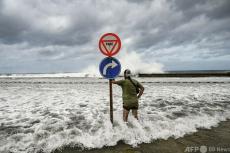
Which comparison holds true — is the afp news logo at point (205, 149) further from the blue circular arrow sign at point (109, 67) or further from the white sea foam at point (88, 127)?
the blue circular arrow sign at point (109, 67)

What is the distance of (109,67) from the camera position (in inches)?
238

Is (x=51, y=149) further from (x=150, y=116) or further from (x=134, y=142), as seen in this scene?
(x=150, y=116)

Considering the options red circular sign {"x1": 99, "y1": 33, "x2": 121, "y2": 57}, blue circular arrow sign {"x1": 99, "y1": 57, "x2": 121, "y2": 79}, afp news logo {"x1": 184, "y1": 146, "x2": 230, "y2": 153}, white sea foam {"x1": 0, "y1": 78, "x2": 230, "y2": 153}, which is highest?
red circular sign {"x1": 99, "y1": 33, "x2": 121, "y2": 57}

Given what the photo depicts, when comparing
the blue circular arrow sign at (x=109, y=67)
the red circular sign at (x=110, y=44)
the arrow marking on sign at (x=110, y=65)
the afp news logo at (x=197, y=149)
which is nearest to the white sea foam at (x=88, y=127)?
the afp news logo at (x=197, y=149)

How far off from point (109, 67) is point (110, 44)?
66 cm

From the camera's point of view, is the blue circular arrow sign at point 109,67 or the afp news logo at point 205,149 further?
the blue circular arrow sign at point 109,67

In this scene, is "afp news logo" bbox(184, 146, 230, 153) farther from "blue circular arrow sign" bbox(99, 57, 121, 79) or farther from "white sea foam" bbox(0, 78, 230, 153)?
"blue circular arrow sign" bbox(99, 57, 121, 79)

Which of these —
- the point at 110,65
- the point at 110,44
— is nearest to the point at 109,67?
the point at 110,65

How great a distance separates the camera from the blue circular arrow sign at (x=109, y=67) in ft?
19.6

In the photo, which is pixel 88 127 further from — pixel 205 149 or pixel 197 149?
pixel 205 149

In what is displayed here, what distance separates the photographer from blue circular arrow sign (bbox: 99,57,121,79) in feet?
19.6

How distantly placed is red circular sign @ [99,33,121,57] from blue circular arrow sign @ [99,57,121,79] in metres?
0.17

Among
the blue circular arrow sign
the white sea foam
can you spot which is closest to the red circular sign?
the blue circular arrow sign

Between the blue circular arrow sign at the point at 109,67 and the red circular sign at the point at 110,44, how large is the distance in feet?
0.57
